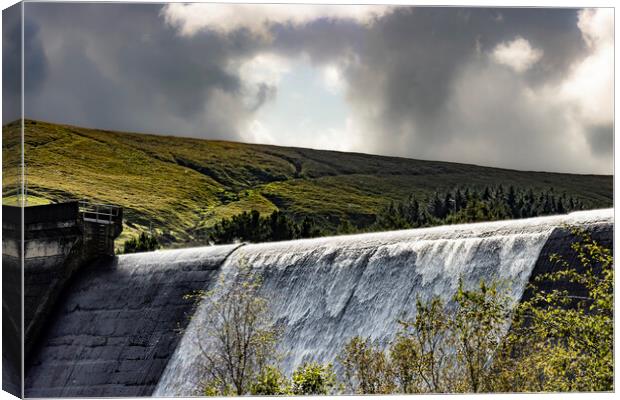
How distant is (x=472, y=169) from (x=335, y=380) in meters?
26.7

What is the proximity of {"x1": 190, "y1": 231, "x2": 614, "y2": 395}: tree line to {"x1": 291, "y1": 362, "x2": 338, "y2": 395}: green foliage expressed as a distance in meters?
0.02

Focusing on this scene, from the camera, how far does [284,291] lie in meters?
33.6

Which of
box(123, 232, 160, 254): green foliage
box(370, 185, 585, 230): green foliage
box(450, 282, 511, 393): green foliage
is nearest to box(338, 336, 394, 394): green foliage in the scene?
box(450, 282, 511, 393): green foliage

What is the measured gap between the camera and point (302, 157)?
64500 millimetres

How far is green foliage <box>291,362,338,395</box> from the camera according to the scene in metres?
28.2

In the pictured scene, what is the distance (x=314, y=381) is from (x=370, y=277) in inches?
177

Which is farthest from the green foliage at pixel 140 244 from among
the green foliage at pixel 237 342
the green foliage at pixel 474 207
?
the green foliage at pixel 237 342

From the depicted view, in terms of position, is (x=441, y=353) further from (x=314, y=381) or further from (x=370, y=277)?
(x=370, y=277)

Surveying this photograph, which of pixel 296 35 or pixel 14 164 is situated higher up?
pixel 296 35

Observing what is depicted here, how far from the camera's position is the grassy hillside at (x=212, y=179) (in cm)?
6222

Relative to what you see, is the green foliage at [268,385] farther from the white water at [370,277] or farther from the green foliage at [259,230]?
the green foliage at [259,230]

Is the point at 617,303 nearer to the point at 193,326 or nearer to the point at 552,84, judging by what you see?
the point at 552,84

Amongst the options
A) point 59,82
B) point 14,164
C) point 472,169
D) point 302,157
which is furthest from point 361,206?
point 14,164

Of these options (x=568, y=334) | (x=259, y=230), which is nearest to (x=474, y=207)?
(x=259, y=230)
